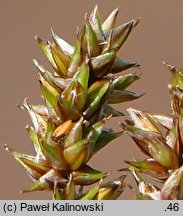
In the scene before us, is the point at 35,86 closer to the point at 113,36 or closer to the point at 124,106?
the point at 124,106

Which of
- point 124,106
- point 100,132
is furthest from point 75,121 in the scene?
point 124,106

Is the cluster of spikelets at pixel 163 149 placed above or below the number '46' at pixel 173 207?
above

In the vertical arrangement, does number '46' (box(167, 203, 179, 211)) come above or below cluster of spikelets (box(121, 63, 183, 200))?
below
